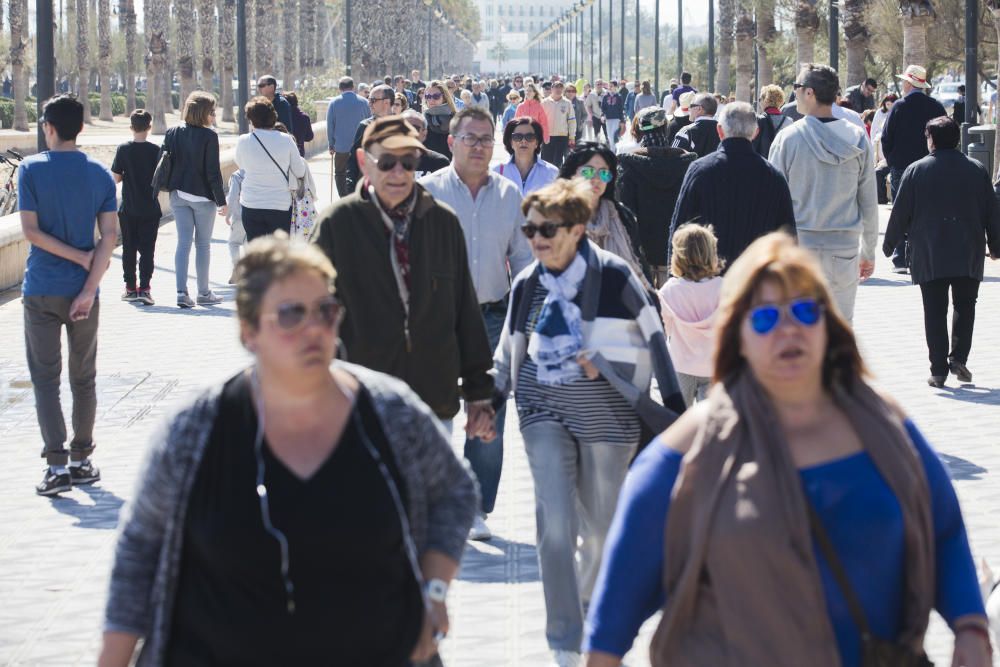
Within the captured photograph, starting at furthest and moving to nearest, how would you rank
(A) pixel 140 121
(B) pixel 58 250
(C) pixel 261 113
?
(A) pixel 140 121
(C) pixel 261 113
(B) pixel 58 250

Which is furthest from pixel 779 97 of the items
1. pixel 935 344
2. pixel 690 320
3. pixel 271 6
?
pixel 271 6

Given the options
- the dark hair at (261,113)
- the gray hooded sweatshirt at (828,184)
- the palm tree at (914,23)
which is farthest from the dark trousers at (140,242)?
the palm tree at (914,23)

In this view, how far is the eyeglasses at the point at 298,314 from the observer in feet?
11.2

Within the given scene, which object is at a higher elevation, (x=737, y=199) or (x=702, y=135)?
(x=702, y=135)

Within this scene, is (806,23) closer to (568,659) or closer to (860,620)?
(568,659)

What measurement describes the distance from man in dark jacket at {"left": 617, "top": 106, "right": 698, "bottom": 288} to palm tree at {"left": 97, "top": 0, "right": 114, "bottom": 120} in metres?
57.4

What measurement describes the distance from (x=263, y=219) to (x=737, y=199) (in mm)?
6099

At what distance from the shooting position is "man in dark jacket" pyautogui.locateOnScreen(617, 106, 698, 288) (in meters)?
10.5

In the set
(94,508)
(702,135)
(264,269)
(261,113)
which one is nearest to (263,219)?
(261,113)

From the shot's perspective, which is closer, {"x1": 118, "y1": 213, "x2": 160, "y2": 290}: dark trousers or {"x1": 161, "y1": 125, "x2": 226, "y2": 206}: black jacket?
{"x1": 161, "y1": 125, "x2": 226, "y2": 206}: black jacket

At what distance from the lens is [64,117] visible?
823 cm

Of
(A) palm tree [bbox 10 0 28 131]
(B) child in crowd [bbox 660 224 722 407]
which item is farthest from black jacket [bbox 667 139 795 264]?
(A) palm tree [bbox 10 0 28 131]

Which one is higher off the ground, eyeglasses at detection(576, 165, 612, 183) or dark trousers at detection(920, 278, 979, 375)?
eyeglasses at detection(576, 165, 612, 183)

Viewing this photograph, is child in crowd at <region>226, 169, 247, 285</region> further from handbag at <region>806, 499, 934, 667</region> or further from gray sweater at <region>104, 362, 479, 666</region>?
handbag at <region>806, 499, 934, 667</region>
